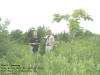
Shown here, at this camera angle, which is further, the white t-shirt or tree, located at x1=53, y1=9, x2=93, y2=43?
tree, located at x1=53, y1=9, x2=93, y2=43

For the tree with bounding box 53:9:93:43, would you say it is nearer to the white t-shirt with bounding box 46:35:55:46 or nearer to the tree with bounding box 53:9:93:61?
the tree with bounding box 53:9:93:61

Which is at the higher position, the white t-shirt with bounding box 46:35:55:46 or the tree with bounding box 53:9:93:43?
the tree with bounding box 53:9:93:43

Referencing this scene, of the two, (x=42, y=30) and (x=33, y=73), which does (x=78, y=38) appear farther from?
(x=33, y=73)

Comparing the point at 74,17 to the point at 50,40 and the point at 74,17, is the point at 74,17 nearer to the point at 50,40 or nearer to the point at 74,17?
the point at 74,17

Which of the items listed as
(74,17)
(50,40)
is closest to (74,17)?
(74,17)

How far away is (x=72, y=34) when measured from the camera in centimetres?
2028

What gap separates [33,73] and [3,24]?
4210mm

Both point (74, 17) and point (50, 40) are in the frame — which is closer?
point (50, 40)

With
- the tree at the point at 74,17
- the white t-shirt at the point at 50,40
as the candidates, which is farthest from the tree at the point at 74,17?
the white t-shirt at the point at 50,40

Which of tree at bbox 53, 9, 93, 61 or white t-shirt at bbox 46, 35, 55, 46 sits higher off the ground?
tree at bbox 53, 9, 93, 61

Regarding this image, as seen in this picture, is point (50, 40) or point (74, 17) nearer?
point (50, 40)

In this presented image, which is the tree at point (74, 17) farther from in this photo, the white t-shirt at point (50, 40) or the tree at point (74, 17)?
the white t-shirt at point (50, 40)

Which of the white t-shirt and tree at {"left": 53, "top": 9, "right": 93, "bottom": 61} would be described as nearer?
the white t-shirt

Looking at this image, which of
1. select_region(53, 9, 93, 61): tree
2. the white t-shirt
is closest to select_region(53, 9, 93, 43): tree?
select_region(53, 9, 93, 61): tree
